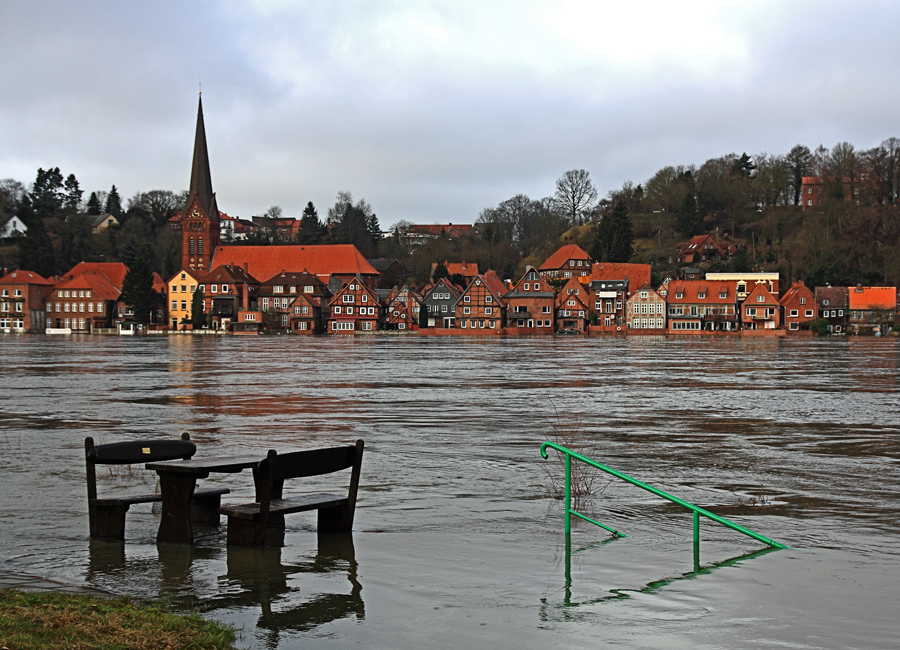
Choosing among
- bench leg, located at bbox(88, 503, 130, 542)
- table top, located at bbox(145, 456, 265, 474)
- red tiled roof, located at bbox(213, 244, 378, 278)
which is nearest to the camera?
table top, located at bbox(145, 456, 265, 474)

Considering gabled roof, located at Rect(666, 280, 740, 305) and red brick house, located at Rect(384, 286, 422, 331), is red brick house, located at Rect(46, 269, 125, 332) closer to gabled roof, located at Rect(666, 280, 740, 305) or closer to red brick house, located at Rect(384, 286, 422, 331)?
red brick house, located at Rect(384, 286, 422, 331)

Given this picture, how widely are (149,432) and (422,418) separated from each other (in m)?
5.95

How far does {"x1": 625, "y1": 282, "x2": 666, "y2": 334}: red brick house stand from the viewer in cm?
11388

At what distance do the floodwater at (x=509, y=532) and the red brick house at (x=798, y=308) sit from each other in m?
90.7

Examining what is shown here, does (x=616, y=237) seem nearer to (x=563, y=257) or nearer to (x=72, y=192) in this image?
(x=563, y=257)

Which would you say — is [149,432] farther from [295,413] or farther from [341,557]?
[341,557]

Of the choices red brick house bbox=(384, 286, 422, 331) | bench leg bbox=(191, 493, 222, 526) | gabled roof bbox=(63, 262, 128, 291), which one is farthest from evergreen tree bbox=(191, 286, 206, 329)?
bench leg bbox=(191, 493, 222, 526)

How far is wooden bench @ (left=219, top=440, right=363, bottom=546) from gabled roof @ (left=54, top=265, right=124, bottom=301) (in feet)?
411

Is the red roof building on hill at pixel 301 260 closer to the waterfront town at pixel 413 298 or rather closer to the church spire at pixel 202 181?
the waterfront town at pixel 413 298

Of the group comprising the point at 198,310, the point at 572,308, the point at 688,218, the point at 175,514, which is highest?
the point at 688,218

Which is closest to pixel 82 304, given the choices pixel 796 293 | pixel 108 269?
pixel 108 269

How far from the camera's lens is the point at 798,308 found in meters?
108

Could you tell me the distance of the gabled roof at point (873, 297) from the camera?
10562 centimetres

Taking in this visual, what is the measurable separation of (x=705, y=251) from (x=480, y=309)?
40952mm
